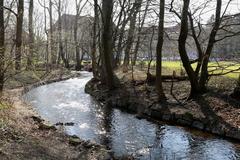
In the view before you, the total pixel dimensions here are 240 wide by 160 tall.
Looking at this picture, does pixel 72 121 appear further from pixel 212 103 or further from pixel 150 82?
pixel 150 82

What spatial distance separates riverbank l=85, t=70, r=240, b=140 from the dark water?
942mm

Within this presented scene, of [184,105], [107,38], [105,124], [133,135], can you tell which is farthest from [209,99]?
[107,38]

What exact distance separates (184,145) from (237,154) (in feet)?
6.83

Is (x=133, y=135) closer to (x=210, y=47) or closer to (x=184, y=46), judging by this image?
(x=184, y=46)

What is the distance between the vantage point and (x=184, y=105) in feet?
67.9

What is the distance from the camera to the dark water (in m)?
13.6

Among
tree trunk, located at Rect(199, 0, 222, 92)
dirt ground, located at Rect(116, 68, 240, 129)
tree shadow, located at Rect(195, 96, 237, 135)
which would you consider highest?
tree trunk, located at Rect(199, 0, 222, 92)

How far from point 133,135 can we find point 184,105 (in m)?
5.43

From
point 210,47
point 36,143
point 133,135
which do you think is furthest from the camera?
point 210,47

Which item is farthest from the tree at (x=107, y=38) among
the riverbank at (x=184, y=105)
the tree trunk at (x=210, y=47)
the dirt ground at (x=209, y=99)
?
the tree trunk at (x=210, y=47)

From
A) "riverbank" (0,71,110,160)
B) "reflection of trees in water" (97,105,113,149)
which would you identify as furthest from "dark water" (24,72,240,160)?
"riverbank" (0,71,110,160)

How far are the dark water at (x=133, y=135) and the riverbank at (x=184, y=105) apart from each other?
3.09ft

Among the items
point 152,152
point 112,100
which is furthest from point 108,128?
point 112,100

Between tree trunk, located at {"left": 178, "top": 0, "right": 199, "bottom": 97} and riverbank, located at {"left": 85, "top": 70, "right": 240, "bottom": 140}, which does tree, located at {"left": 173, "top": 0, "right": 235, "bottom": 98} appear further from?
riverbank, located at {"left": 85, "top": 70, "right": 240, "bottom": 140}
